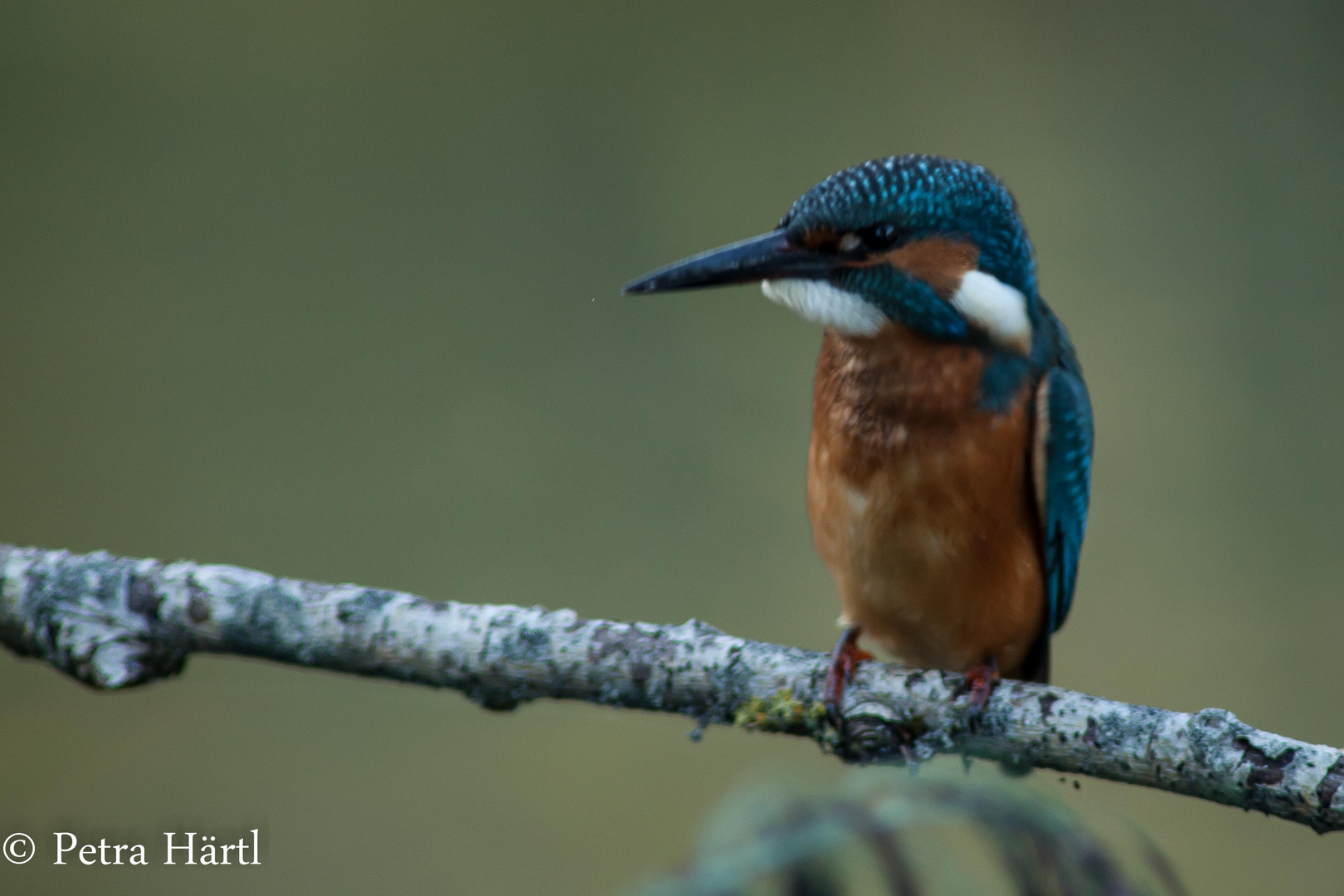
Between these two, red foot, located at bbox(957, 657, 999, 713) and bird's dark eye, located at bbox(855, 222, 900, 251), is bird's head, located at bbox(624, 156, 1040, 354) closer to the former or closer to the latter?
bird's dark eye, located at bbox(855, 222, 900, 251)

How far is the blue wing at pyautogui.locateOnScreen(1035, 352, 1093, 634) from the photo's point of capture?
3.45ft

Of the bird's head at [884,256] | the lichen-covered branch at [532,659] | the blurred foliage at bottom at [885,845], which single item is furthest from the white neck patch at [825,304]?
the blurred foliage at bottom at [885,845]

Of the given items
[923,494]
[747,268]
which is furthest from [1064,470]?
[747,268]

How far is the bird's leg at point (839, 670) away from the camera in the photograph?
959 mm

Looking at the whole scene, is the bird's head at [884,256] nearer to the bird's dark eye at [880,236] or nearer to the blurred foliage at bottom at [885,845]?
the bird's dark eye at [880,236]

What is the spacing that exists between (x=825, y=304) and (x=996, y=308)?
157 millimetres

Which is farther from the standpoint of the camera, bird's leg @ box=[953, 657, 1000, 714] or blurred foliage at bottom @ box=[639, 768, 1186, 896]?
bird's leg @ box=[953, 657, 1000, 714]

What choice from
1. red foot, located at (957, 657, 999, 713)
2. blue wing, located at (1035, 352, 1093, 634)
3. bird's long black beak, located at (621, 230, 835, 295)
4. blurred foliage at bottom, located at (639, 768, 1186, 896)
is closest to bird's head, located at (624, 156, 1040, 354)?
bird's long black beak, located at (621, 230, 835, 295)

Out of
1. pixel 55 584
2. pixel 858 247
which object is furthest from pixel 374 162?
pixel 858 247

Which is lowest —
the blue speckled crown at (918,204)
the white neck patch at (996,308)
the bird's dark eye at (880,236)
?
the white neck patch at (996,308)

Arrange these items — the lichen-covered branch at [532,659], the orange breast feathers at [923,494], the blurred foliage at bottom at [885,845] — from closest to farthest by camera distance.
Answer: the blurred foliage at bottom at [885,845] → the lichen-covered branch at [532,659] → the orange breast feathers at [923,494]

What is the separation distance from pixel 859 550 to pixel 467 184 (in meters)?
1.46

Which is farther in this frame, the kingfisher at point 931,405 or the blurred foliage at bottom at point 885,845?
the kingfisher at point 931,405

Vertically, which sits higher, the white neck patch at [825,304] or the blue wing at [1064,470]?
the white neck patch at [825,304]
